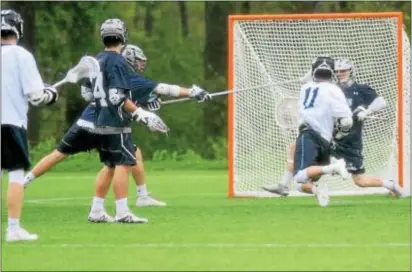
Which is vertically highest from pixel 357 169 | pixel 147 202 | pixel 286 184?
pixel 357 169

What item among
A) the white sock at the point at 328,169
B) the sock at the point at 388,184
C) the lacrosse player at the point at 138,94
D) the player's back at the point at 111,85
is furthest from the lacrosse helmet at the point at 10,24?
the sock at the point at 388,184

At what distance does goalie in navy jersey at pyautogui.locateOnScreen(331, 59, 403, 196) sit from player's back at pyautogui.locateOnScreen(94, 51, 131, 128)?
329 cm

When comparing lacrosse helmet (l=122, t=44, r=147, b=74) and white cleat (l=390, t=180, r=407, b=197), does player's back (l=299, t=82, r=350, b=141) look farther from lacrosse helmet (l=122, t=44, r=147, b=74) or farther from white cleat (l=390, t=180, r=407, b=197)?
lacrosse helmet (l=122, t=44, r=147, b=74)

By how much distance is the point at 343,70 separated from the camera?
14.1 meters

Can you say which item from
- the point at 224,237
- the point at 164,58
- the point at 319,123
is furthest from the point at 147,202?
the point at 164,58

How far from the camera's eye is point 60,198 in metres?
15.4

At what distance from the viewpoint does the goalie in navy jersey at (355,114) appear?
46.1 feet

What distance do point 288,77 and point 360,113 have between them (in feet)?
5.01

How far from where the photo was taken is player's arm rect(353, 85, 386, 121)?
1394 cm

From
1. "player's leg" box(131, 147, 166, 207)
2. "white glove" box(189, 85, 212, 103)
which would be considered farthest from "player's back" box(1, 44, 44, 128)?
"player's leg" box(131, 147, 166, 207)

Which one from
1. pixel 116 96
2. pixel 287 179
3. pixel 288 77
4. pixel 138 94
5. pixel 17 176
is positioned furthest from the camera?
pixel 288 77

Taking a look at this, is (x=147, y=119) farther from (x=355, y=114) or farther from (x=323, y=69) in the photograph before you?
(x=355, y=114)

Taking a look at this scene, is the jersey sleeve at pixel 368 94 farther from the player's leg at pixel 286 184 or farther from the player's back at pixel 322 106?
the player's back at pixel 322 106

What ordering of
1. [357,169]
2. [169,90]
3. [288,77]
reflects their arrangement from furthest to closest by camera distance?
[288,77] < [357,169] < [169,90]
